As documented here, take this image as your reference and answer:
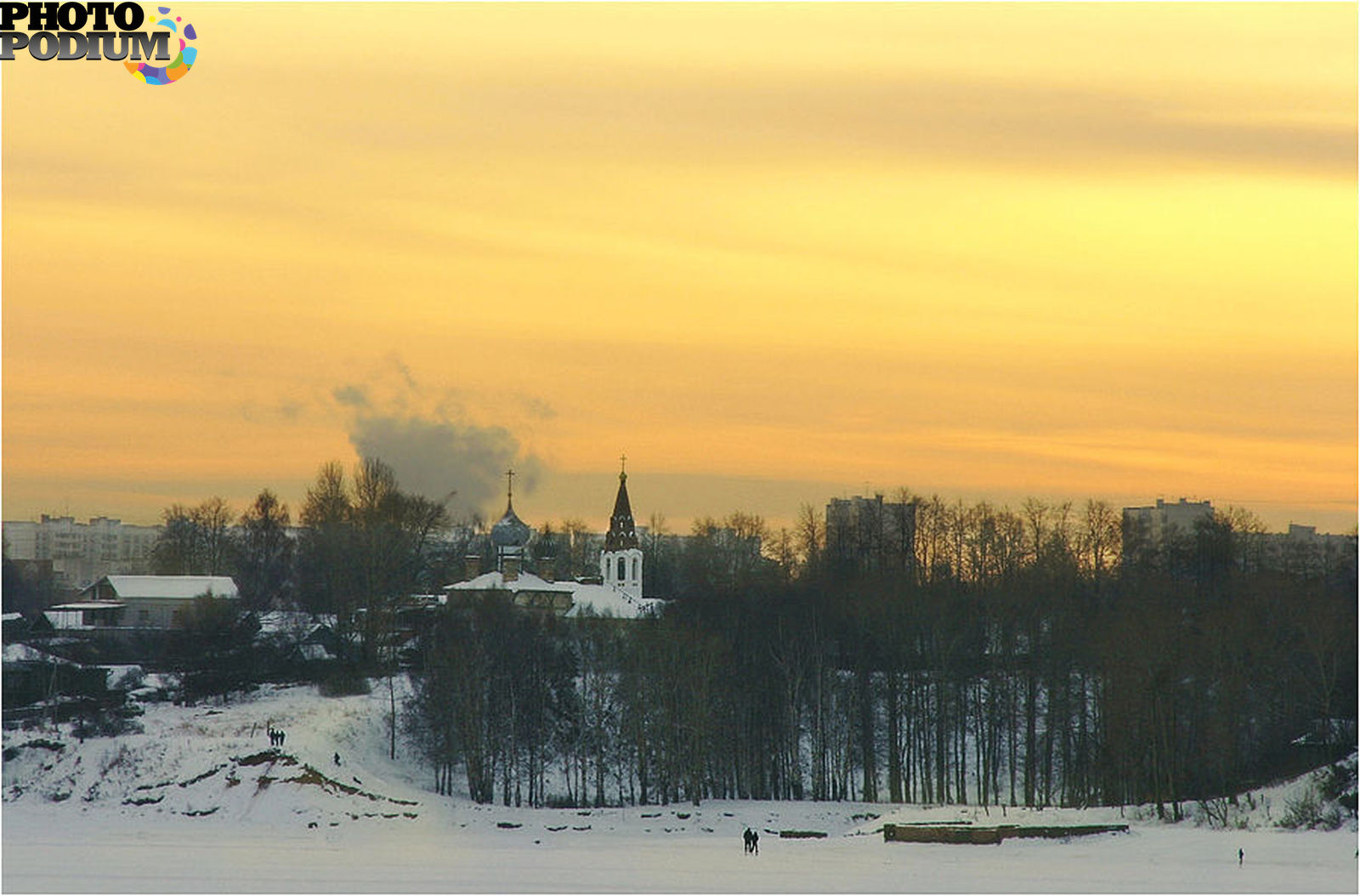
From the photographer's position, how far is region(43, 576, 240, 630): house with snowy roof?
106m

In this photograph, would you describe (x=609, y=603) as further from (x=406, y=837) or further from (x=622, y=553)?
(x=406, y=837)

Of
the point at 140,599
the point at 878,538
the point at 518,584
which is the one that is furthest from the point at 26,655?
the point at 878,538

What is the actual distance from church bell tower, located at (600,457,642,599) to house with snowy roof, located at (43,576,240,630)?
19626 millimetres

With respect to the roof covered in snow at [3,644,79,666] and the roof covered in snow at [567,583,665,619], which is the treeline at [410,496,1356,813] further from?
the roof covered in snow at [3,644,79,666]

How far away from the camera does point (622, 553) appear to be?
11038 centimetres

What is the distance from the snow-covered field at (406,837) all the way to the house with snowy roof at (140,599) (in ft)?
80.0

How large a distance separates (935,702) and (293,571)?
47.1 m

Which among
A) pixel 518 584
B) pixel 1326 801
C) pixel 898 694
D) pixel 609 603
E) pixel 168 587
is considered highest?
pixel 168 587

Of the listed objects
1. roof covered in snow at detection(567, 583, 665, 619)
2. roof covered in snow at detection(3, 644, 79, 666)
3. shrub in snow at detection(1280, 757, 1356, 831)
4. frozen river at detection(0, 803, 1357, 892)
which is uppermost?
roof covered in snow at detection(567, 583, 665, 619)

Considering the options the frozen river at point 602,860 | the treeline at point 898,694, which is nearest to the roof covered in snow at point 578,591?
the treeline at point 898,694

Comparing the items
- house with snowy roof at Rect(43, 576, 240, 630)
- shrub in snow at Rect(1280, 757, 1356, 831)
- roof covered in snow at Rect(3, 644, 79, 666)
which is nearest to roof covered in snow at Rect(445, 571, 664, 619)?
house with snowy roof at Rect(43, 576, 240, 630)

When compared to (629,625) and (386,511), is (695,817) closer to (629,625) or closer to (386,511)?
(629,625)

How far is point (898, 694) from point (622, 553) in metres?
30.5

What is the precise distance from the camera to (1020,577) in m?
95.6
